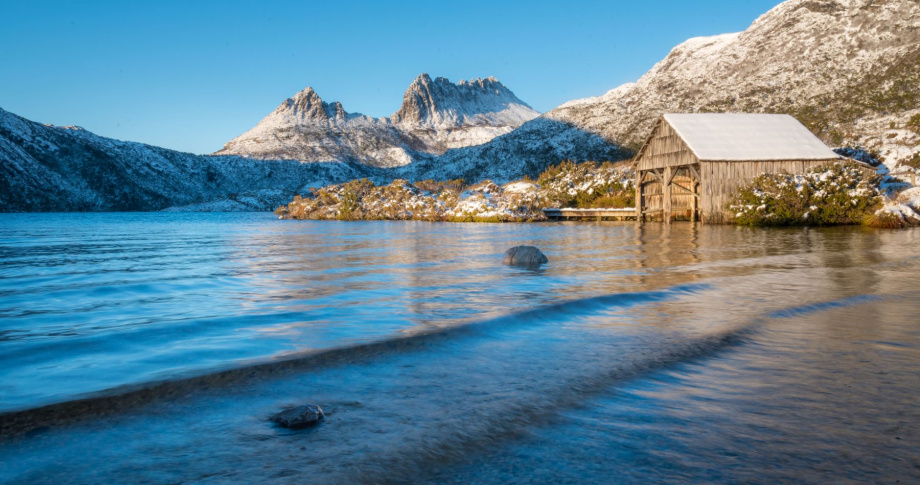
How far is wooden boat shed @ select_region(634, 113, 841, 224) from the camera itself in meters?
29.5

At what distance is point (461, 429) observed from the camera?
300cm

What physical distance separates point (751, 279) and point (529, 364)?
6.53 meters

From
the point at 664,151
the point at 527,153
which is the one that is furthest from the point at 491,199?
the point at 527,153

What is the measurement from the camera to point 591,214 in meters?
40.7

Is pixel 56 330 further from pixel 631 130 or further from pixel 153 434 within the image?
pixel 631 130

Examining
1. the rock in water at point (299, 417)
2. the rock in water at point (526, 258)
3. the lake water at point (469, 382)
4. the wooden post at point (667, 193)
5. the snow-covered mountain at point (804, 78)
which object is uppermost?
the snow-covered mountain at point (804, 78)

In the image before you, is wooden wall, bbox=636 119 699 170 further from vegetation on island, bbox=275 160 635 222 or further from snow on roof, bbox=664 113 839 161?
vegetation on island, bbox=275 160 635 222

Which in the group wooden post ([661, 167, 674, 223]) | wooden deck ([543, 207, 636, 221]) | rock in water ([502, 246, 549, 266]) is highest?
wooden post ([661, 167, 674, 223])

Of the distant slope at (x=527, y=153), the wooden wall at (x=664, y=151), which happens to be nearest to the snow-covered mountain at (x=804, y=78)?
the distant slope at (x=527, y=153)

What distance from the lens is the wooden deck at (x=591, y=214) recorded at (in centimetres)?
3941

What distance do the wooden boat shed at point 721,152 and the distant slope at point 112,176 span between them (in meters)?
100

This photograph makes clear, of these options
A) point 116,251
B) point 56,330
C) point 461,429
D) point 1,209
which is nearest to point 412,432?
point 461,429

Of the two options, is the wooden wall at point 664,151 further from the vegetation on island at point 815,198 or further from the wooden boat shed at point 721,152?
the vegetation on island at point 815,198

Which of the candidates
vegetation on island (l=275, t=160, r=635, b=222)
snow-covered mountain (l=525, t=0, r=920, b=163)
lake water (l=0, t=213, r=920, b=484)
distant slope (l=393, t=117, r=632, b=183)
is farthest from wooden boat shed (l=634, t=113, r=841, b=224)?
distant slope (l=393, t=117, r=632, b=183)
